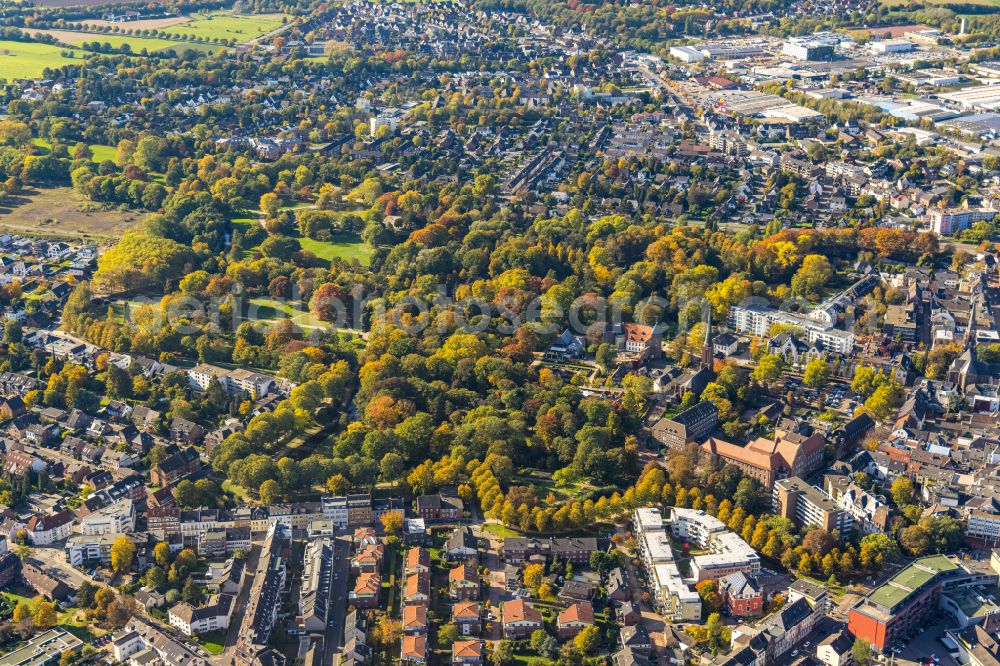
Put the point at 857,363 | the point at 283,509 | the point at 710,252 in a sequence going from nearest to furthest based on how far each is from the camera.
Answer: the point at 283,509
the point at 857,363
the point at 710,252

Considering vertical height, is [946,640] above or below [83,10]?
below

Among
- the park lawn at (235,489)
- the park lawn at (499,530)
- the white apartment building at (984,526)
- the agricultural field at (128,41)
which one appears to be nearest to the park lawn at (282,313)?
the park lawn at (235,489)

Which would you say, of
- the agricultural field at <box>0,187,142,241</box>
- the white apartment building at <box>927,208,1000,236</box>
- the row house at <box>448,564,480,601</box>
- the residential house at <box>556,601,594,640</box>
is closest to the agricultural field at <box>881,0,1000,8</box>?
the white apartment building at <box>927,208,1000,236</box>

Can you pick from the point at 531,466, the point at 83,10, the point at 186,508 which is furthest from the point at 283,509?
the point at 83,10

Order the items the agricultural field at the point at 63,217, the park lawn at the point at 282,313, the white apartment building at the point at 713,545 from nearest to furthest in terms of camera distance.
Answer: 1. the white apartment building at the point at 713,545
2. the park lawn at the point at 282,313
3. the agricultural field at the point at 63,217

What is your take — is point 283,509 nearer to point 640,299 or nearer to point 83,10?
point 640,299

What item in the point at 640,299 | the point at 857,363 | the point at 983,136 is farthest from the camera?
the point at 983,136

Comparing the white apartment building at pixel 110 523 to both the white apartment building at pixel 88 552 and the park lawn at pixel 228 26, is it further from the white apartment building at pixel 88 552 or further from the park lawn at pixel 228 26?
the park lawn at pixel 228 26
